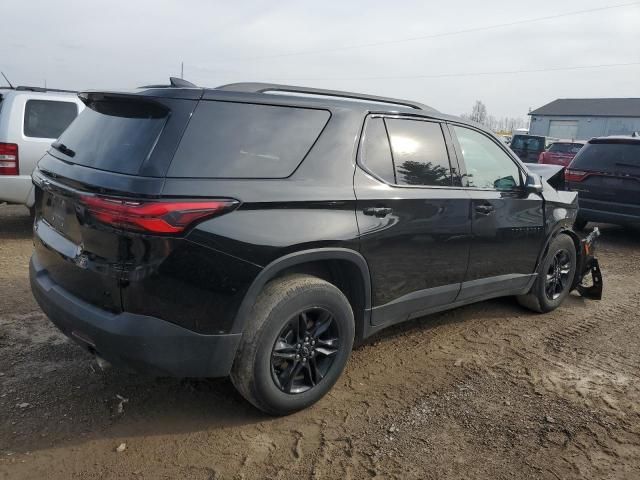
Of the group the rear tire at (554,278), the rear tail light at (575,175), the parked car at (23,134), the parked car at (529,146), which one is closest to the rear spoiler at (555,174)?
the rear tail light at (575,175)

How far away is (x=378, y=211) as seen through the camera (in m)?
3.21

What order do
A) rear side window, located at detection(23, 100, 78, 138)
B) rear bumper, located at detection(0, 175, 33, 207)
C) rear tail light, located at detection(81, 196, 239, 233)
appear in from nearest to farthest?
1. rear tail light, located at detection(81, 196, 239, 233)
2. rear bumper, located at detection(0, 175, 33, 207)
3. rear side window, located at detection(23, 100, 78, 138)

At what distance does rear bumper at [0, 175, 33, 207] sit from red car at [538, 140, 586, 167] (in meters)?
17.3

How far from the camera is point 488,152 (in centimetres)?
428

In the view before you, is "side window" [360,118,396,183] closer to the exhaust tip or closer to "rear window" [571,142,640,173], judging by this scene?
the exhaust tip

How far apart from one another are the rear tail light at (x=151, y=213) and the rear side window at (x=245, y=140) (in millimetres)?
161

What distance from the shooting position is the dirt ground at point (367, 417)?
2.64 meters

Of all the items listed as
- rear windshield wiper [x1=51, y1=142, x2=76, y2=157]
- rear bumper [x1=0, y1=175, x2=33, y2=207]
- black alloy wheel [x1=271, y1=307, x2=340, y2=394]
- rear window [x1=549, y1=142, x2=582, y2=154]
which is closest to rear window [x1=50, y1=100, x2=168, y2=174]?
rear windshield wiper [x1=51, y1=142, x2=76, y2=157]

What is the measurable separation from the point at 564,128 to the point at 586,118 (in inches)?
107

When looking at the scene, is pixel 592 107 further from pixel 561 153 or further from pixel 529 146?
pixel 561 153

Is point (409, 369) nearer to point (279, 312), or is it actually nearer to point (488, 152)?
point (279, 312)

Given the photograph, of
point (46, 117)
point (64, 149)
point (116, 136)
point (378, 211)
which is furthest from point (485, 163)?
point (46, 117)

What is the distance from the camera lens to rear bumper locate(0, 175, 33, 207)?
6.60m

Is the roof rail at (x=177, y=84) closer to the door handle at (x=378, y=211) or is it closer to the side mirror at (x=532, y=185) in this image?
the door handle at (x=378, y=211)
